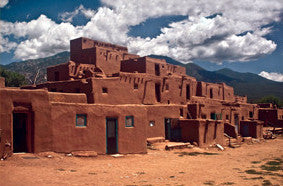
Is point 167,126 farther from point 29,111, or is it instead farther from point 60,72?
point 29,111

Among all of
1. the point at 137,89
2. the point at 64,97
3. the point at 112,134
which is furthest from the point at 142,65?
the point at 64,97

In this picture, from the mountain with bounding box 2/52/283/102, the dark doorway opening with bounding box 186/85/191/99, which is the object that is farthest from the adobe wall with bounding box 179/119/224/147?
the mountain with bounding box 2/52/283/102

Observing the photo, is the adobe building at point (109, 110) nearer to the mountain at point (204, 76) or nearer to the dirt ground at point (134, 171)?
the dirt ground at point (134, 171)

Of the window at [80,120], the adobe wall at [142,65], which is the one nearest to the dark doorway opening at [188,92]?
the adobe wall at [142,65]

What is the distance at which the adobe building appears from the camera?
13766mm

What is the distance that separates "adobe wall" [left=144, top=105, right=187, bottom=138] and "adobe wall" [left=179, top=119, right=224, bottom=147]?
4.21 ft

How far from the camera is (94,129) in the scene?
15.8 m

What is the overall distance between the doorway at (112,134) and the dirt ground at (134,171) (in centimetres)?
101

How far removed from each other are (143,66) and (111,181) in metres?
18.9

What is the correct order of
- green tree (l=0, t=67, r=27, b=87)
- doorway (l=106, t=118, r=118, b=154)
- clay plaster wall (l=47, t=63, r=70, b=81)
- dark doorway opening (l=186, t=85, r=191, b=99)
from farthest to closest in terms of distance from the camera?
green tree (l=0, t=67, r=27, b=87), dark doorway opening (l=186, t=85, r=191, b=99), clay plaster wall (l=47, t=63, r=70, b=81), doorway (l=106, t=118, r=118, b=154)

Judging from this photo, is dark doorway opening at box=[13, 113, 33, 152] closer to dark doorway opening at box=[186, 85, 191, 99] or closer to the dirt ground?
the dirt ground

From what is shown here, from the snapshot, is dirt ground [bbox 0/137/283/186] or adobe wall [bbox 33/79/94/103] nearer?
dirt ground [bbox 0/137/283/186]

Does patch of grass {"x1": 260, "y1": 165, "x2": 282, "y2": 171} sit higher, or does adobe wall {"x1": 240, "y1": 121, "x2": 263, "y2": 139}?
adobe wall {"x1": 240, "y1": 121, "x2": 263, "y2": 139}

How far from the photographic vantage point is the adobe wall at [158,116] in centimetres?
2272
